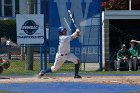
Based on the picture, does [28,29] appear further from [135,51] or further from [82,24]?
[135,51]

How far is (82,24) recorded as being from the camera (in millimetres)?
22250

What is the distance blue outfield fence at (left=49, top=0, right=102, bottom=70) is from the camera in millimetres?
22094

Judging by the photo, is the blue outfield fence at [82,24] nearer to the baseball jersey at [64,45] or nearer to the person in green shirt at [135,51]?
the person in green shirt at [135,51]

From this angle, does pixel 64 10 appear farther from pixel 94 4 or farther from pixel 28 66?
pixel 28 66

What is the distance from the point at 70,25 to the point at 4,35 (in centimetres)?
350

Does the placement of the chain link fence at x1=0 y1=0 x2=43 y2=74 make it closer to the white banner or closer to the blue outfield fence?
the white banner

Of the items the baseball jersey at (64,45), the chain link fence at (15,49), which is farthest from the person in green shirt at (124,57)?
the baseball jersey at (64,45)

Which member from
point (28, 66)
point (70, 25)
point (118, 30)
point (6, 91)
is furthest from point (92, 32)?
point (6, 91)

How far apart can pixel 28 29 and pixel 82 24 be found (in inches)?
96.0

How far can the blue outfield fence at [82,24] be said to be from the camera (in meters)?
22.1

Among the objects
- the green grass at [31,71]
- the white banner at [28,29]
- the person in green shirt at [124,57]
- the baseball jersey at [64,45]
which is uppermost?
the white banner at [28,29]

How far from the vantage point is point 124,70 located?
2266 cm

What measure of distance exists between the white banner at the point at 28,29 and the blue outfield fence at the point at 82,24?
0.81 metres

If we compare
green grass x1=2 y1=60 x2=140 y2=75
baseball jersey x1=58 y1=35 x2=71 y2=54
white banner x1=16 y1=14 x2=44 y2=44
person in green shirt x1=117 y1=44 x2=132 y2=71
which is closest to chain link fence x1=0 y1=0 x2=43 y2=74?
green grass x1=2 y1=60 x2=140 y2=75
